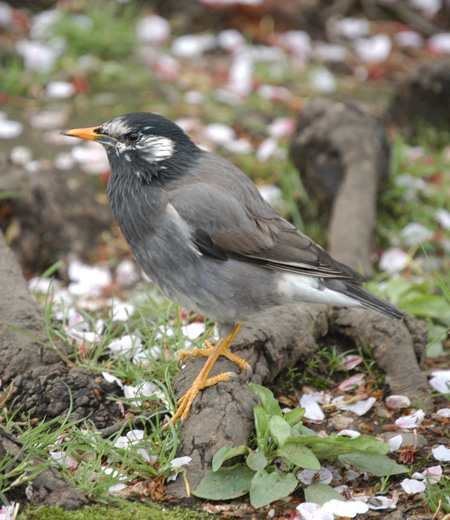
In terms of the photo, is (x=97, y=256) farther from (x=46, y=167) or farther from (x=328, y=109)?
(x=328, y=109)

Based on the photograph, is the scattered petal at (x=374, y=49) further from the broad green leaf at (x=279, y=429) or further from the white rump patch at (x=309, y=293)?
the broad green leaf at (x=279, y=429)

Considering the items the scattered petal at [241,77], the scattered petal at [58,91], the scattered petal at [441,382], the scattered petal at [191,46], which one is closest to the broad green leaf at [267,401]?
the scattered petal at [441,382]

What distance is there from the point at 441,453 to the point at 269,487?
3.20 ft

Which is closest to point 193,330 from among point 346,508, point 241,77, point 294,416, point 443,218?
point 294,416

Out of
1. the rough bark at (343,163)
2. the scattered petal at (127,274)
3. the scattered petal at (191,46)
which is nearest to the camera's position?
the rough bark at (343,163)

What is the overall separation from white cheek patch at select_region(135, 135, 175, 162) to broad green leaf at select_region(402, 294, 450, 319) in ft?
6.73

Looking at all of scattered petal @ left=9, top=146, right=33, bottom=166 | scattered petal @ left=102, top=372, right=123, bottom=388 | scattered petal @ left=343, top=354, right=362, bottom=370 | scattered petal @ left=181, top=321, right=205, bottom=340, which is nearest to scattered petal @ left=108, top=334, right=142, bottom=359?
scattered petal @ left=102, top=372, right=123, bottom=388

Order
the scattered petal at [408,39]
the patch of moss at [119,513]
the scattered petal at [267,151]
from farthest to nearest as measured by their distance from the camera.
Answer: the scattered petal at [408,39], the scattered petal at [267,151], the patch of moss at [119,513]

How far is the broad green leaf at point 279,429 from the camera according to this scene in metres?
3.30

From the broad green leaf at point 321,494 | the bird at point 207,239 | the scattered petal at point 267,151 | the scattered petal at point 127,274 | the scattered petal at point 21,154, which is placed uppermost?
the bird at point 207,239

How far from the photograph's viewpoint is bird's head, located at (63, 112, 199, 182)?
A: 407cm

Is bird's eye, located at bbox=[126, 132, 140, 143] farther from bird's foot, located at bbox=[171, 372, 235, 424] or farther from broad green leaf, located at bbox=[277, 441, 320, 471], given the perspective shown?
broad green leaf, located at bbox=[277, 441, 320, 471]

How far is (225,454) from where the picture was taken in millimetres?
3293

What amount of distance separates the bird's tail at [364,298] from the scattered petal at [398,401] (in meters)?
0.49
